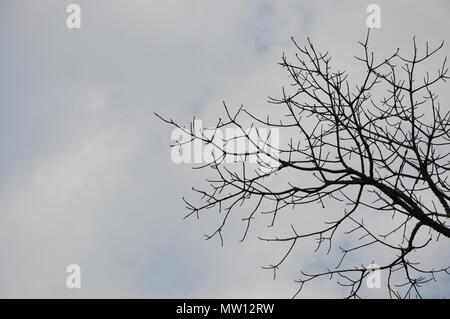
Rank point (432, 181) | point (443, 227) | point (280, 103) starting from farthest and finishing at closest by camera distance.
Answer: point (280, 103), point (432, 181), point (443, 227)

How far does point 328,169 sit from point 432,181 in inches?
30.9

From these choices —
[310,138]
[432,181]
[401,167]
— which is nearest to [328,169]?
[310,138]

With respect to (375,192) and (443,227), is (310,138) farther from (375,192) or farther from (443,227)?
(443,227)
